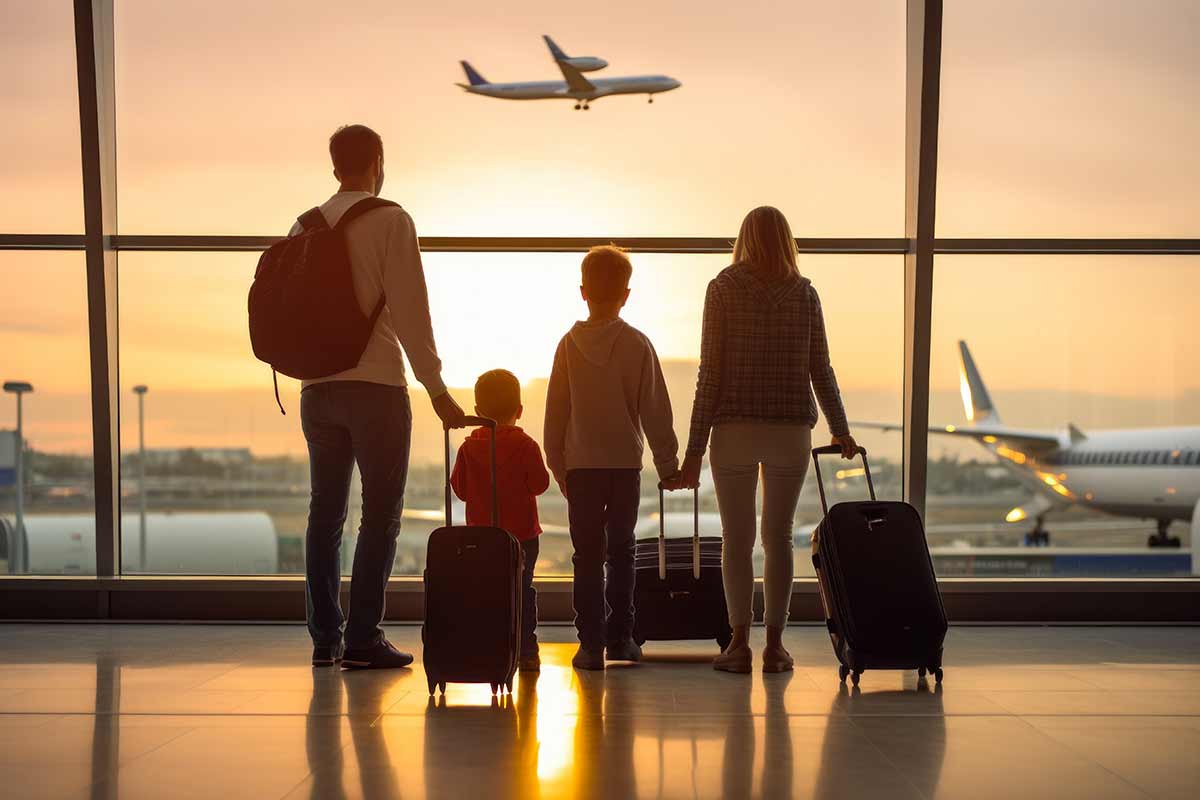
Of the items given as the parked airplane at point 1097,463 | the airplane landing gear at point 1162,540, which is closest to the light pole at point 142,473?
the parked airplane at point 1097,463

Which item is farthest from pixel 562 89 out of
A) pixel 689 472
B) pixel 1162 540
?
pixel 1162 540

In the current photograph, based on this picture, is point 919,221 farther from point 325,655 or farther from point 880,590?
point 325,655

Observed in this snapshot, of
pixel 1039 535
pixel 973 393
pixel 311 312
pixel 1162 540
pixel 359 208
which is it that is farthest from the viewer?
pixel 1039 535

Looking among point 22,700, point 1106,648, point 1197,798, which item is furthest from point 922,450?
point 22,700

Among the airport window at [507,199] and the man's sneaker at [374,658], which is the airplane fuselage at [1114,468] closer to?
the airport window at [507,199]

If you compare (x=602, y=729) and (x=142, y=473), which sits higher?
(x=142, y=473)

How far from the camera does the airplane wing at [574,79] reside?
17.1ft

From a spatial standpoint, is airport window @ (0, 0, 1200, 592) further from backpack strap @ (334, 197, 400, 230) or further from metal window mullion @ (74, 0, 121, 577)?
backpack strap @ (334, 197, 400, 230)

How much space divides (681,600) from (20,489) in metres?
2.96

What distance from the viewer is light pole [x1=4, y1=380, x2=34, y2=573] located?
549cm

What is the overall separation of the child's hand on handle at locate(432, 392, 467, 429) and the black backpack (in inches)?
11.6

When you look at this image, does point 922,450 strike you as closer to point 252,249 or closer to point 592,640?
point 592,640

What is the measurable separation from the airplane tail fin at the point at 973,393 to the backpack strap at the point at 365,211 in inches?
103

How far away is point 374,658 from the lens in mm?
4000
